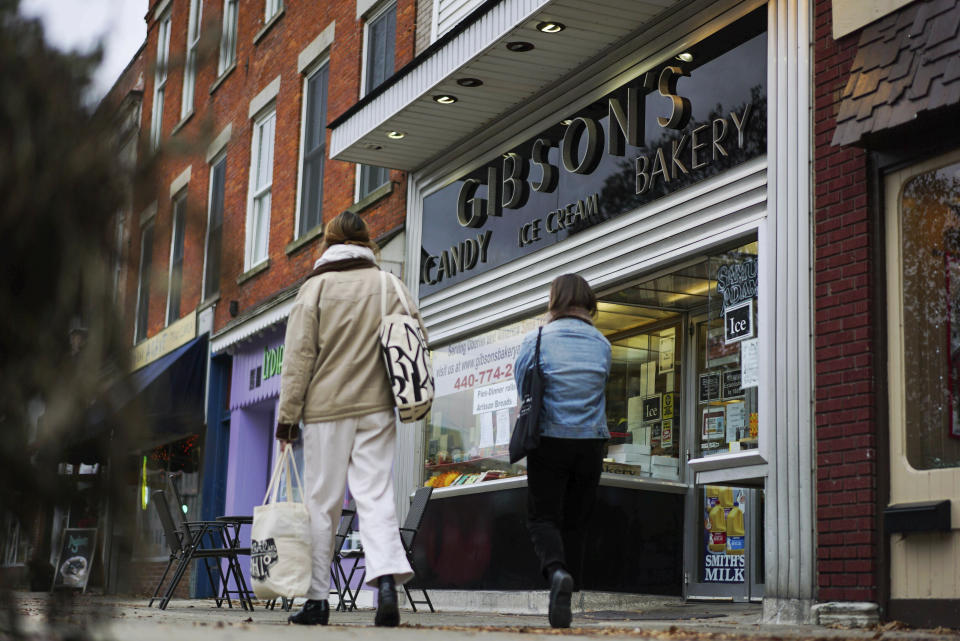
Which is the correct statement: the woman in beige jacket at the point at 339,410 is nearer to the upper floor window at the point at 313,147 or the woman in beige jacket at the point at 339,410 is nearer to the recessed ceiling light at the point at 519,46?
the recessed ceiling light at the point at 519,46

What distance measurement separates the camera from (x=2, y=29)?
2062mm

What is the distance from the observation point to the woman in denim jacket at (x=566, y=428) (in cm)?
616

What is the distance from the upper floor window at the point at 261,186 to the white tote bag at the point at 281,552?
456 inches

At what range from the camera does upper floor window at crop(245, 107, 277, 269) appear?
17.4 meters

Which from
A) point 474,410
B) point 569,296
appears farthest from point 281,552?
point 474,410

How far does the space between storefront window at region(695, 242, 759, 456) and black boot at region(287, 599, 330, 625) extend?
3367 mm

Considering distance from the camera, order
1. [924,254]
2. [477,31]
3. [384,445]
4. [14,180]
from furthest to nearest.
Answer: [477,31] → [924,254] → [384,445] → [14,180]

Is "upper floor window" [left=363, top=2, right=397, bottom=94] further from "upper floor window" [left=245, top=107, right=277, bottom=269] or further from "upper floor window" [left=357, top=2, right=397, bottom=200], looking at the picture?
"upper floor window" [left=245, top=107, right=277, bottom=269]

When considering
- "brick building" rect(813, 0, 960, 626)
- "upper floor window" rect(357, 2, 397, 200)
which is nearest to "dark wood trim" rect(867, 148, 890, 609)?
"brick building" rect(813, 0, 960, 626)

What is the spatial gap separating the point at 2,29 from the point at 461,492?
957cm

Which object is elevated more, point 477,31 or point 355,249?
point 477,31

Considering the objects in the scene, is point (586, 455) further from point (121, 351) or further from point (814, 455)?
point (121, 351)

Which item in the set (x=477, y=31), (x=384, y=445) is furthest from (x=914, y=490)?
(x=477, y=31)

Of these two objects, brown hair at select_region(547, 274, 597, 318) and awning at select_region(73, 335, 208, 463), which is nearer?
awning at select_region(73, 335, 208, 463)
